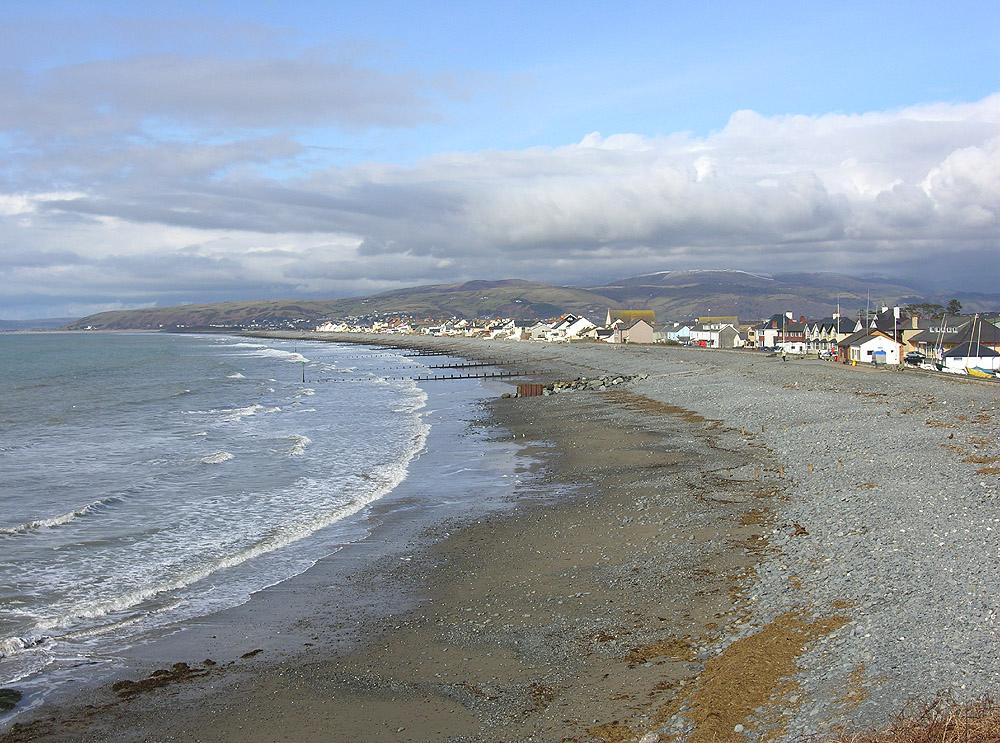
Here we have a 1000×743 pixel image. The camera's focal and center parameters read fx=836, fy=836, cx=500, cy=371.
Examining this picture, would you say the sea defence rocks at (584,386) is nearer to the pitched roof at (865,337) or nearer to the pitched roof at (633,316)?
the pitched roof at (865,337)

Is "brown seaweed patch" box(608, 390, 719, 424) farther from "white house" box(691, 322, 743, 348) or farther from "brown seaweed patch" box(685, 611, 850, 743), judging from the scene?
"white house" box(691, 322, 743, 348)

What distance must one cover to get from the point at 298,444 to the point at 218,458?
11.7 ft

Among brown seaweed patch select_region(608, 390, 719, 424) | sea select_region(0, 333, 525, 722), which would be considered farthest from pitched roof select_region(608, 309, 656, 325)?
sea select_region(0, 333, 525, 722)

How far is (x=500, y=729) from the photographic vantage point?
899 centimetres

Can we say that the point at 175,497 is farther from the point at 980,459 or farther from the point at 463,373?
the point at 463,373

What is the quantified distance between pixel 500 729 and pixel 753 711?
266cm

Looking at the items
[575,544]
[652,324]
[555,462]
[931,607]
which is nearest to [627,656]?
[931,607]

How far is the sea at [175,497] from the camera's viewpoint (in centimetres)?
1349

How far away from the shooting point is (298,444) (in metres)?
32.3

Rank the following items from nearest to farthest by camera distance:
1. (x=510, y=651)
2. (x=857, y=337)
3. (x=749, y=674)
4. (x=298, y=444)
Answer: (x=749, y=674)
(x=510, y=651)
(x=298, y=444)
(x=857, y=337)

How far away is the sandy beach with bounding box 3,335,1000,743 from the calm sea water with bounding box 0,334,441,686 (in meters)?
1.92

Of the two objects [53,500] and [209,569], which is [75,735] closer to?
[209,569]

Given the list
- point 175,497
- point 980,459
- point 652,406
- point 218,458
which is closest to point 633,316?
point 652,406

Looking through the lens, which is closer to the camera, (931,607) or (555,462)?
(931,607)
